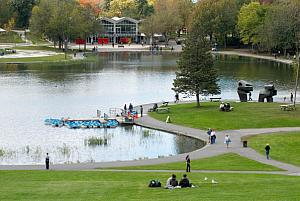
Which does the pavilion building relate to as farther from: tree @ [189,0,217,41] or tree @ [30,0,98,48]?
tree @ [189,0,217,41]

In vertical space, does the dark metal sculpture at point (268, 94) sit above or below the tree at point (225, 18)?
below

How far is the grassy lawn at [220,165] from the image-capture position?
39.2 metres

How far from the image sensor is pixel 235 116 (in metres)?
57.5

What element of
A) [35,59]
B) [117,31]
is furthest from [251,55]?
[117,31]

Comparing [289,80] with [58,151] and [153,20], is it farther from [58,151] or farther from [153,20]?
[153,20]

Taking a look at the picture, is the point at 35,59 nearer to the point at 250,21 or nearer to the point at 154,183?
the point at 250,21

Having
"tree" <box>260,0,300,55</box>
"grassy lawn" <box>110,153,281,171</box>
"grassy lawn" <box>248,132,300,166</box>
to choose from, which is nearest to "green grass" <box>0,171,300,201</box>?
"grassy lawn" <box>110,153,281,171</box>

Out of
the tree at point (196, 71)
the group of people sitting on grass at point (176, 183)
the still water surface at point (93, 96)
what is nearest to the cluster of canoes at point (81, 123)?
the still water surface at point (93, 96)

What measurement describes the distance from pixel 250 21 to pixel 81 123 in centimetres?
9124

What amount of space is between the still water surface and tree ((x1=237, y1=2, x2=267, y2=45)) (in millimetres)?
12621

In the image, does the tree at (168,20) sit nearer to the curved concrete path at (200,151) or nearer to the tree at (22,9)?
the tree at (22,9)

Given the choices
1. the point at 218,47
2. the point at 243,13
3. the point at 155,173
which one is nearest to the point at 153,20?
the point at 218,47

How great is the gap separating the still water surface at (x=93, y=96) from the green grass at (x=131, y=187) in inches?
343

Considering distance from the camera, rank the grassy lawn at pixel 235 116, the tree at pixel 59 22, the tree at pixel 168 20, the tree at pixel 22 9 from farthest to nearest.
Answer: the tree at pixel 22 9 → the tree at pixel 168 20 → the tree at pixel 59 22 → the grassy lawn at pixel 235 116
